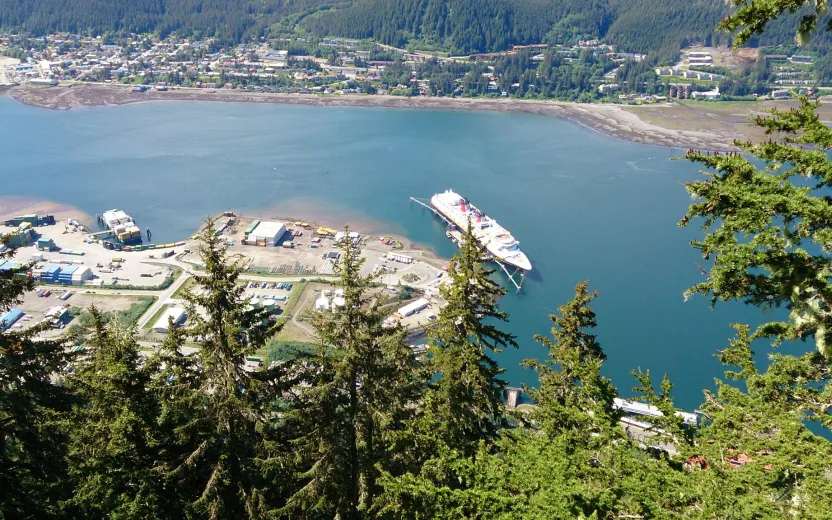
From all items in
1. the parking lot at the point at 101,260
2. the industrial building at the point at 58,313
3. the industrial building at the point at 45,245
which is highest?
the industrial building at the point at 45,245

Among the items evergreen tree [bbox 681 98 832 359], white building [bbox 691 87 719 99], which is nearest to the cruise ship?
evergreen tree [bbox 681 98 832 359]

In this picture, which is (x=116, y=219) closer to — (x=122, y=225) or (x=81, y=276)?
(x=122, y=225)

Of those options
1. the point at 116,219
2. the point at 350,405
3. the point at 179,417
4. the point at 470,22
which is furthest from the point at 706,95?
the point at 179,417

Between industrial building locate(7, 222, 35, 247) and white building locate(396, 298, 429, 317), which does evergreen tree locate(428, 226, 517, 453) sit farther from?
industrial building locate(7, 222, 35, 247)

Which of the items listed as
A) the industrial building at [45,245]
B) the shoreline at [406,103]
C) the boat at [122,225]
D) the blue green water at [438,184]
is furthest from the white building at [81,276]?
the shoreline at [406,103]

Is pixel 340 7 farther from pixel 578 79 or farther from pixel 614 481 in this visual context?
pixel 614 481

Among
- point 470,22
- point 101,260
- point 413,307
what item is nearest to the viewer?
point 413,307

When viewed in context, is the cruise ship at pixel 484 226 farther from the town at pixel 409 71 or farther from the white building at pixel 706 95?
the white building at pixel 706 95
